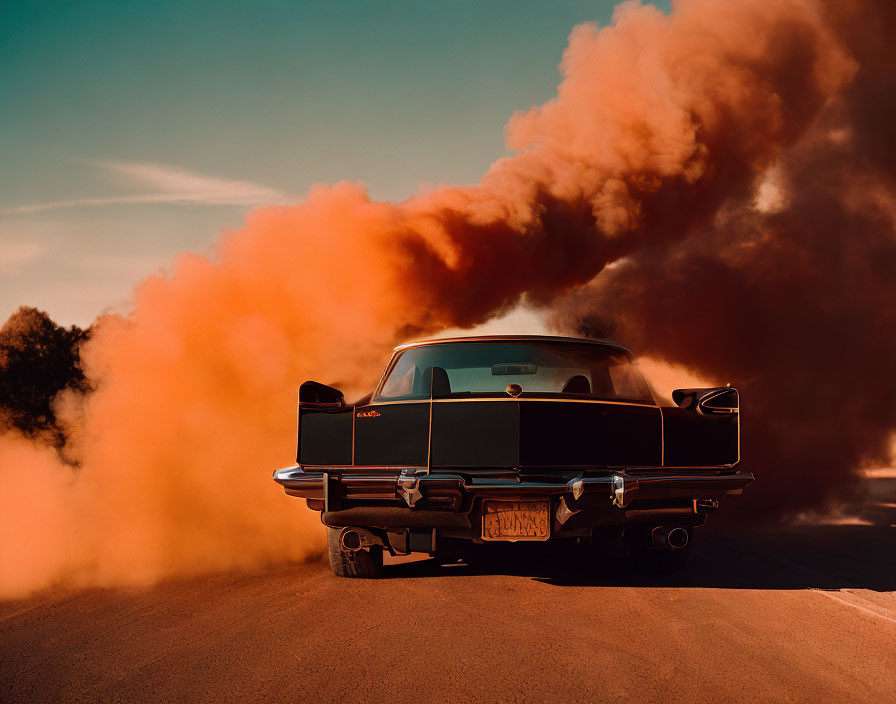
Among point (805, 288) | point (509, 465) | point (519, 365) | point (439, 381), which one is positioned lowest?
point (509, 465)

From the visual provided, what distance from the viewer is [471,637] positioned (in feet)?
13.1

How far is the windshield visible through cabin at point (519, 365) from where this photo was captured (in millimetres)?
5402

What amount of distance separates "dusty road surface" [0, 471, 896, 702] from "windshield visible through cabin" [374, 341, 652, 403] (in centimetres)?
136

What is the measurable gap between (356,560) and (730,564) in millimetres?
3036

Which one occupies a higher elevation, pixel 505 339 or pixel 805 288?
pixel 805 288

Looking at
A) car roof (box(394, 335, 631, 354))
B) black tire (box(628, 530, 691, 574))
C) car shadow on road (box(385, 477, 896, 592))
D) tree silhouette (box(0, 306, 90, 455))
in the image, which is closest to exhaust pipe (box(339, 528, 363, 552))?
→ car shadow on road (box(385, 477, 896, 592))

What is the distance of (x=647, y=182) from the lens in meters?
14.3

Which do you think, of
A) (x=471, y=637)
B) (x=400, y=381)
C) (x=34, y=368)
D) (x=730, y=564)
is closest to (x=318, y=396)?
(x=400, y=381)

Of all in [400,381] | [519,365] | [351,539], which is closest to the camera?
[351,539]

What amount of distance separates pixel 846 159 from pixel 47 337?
23321 mm

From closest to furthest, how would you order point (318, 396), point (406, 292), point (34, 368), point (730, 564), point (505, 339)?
point (318, 396) → point (505, 339) → point (730, 564) → point (406, 292) → point (34, 368)

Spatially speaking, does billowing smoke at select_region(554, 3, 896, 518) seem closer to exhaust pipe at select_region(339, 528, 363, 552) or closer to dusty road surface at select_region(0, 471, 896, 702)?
dusty road surface at select_region(0, 471, 896, 702)

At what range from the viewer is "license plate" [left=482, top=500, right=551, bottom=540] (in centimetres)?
446

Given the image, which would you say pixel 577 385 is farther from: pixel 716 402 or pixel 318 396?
pixel 318 396
